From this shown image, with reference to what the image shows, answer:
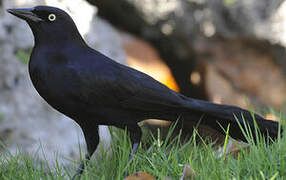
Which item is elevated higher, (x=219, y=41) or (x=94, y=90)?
(x=219, y=41)

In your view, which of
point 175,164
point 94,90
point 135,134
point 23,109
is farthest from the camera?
point 23,109

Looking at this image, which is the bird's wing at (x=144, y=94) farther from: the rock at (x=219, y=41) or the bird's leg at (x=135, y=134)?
the rock at (x=219, y=41)

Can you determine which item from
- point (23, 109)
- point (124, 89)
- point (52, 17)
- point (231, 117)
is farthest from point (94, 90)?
point (23, 109)

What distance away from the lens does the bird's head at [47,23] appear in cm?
309

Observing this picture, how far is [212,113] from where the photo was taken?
3184 millimetres

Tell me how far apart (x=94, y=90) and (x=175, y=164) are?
2.37 feet

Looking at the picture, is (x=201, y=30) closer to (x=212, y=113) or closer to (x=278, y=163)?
(x=212, y=113)

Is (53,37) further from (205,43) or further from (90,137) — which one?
(205,43)

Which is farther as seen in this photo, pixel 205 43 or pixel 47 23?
pixel 205 43

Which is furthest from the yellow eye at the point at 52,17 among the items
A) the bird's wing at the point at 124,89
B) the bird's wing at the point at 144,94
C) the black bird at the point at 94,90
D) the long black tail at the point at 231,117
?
the long black tail at the point at 231,117

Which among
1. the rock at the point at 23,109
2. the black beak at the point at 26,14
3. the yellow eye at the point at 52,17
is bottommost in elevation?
the rock at the point at 23,109

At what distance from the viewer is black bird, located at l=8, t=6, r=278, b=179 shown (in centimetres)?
292

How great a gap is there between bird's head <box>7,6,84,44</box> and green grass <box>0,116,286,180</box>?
835 millimetres

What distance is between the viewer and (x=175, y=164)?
2.71 metres
